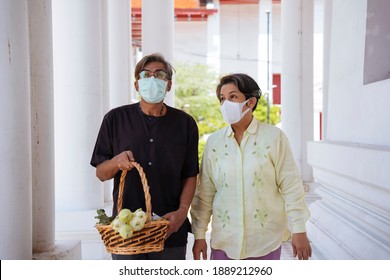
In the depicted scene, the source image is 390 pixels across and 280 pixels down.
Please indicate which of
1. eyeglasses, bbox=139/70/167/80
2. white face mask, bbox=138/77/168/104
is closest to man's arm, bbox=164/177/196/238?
white face mask, bbox=138/77/168/104

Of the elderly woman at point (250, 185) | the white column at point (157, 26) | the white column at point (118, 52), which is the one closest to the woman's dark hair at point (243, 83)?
the elderly woman at point (250, 185)

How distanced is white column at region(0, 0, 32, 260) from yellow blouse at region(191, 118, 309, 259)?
165cm

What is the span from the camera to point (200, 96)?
3638cm

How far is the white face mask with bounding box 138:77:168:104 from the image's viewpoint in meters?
4.80

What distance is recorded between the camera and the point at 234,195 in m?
4.80

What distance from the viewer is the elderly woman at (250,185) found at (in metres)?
4.78

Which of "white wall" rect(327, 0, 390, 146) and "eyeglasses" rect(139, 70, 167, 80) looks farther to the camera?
"white wall" rect(327, 0, 390, 146)

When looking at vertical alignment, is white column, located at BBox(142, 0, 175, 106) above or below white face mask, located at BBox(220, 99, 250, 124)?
above

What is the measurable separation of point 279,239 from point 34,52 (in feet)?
11.6

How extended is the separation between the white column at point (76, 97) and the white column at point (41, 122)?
3.06 m

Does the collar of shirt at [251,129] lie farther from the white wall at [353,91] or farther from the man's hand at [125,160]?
the white wall at [353,91]

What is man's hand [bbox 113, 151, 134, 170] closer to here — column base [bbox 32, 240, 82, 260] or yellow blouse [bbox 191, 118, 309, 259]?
yellow blouse [bbox 191, 118, 309, 259]
